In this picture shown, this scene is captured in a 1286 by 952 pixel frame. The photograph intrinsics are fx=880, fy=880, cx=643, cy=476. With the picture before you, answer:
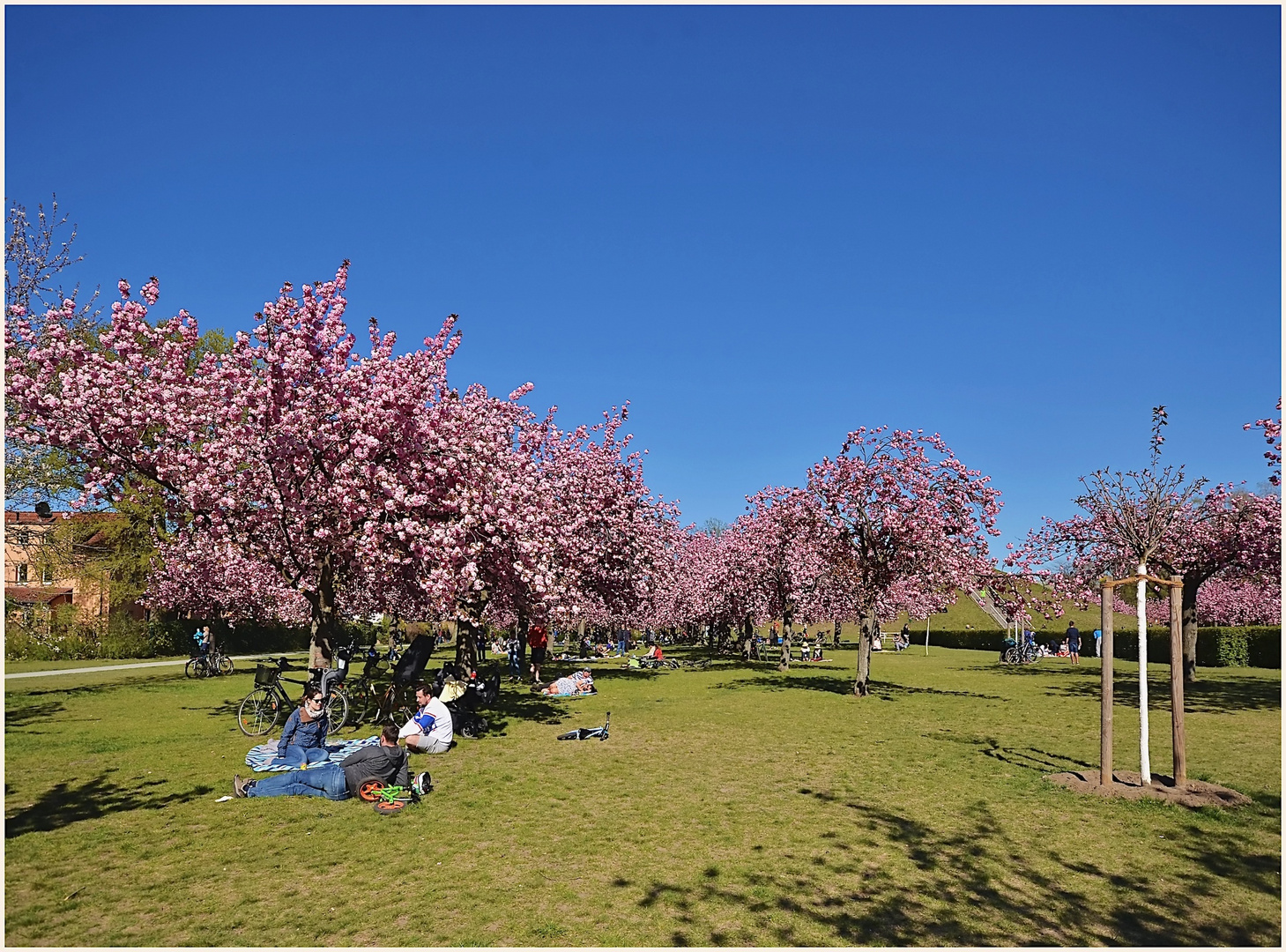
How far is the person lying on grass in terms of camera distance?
35.0 feet

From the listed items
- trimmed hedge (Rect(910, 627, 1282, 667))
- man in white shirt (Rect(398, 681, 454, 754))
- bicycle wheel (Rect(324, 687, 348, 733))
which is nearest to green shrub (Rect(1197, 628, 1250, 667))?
trimmed hedge (Rect(910, 627, 1282, 667))

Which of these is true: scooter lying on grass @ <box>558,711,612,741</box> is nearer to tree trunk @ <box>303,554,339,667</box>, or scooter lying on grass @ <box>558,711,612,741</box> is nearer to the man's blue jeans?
tree trunk @ <box>303,554,339,667</box>

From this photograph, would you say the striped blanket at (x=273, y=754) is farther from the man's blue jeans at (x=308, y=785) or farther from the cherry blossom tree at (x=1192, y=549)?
the cherry blossom tree at (x=1192, y=549)

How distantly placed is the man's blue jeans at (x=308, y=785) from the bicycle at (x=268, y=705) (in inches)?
181

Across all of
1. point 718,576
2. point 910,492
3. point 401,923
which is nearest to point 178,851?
point 401,923

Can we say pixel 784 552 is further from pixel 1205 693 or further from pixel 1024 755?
pixel 1024 755

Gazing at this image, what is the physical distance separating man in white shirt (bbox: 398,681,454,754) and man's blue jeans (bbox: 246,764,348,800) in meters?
2.80

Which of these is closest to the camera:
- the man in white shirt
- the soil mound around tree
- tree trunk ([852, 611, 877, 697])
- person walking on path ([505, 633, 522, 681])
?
the soil mound around tree

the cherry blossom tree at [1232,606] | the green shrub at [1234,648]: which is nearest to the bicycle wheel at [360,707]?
the green shrub at [1234,648]

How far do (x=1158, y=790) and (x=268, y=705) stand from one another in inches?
558

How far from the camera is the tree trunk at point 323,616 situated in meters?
15.8

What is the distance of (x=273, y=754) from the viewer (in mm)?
13039

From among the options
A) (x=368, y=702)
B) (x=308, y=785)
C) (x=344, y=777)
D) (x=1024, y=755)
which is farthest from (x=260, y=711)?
(x=1024, y=755)

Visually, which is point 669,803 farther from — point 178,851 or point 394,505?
point 394,505
